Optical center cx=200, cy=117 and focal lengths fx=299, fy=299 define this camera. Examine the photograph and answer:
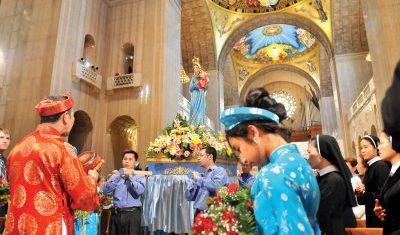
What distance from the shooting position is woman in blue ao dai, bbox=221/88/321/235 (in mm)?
1062

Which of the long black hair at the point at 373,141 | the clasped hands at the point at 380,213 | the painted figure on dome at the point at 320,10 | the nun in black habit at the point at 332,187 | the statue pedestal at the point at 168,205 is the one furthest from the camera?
the painted figure on dome at the point at 320,10

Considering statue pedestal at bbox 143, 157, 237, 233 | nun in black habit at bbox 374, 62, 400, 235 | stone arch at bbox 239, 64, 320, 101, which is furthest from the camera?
stone arch at bbox 239, 64, 320, 101

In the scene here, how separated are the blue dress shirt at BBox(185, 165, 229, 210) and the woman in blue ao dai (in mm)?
2764

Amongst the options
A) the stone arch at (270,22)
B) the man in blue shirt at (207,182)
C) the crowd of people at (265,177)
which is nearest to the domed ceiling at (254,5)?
the stone arch at (270,22)

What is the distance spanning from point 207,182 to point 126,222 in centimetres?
123

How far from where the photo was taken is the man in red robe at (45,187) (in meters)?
1.79

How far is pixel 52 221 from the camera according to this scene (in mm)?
1796

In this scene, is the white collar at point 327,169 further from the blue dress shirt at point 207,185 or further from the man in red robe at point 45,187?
the blue dress shirt at point 207,185

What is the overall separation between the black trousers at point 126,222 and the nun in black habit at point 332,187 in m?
2.78

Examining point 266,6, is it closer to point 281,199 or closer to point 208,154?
point 208,154

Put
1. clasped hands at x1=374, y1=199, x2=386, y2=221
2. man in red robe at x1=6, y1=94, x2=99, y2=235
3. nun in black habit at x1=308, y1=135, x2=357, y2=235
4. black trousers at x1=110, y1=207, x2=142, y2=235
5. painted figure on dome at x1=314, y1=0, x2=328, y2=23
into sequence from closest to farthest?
man in red robe at x1=6, y1=94, x2=99, y2=235
nun in black habit at x1=308, y1=135, x2=357, y2=235
clasped hands at x1=374, y1=199, x2=386, y2=221
black trousers at x1=110, y1=207, x2=142, y2=235
painted figure on dome at x1=314, y1=0, x2=328, y2=23

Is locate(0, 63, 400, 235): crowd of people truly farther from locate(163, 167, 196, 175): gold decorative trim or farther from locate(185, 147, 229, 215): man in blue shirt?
locate(163, 167, 196, 175): gold decorative trim

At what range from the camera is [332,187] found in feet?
Result: 6.51

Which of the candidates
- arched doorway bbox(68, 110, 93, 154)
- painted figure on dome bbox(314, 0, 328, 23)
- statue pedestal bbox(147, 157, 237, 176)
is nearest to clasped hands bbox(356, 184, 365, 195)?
statue pedestal bbox(147, 157, 237, 176)
